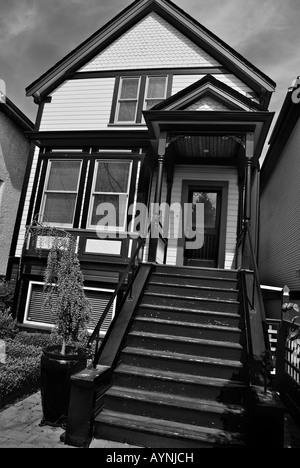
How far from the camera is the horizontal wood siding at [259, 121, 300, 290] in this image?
9.53 metres

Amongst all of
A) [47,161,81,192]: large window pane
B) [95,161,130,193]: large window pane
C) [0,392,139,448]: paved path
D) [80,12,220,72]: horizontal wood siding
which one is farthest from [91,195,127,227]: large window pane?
[0,392,139,448]: paved path

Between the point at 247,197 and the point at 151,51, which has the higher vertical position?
the point at 151,51

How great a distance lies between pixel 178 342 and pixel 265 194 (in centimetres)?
1163

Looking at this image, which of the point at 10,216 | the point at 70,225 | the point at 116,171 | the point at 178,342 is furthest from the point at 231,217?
the point at 10,216

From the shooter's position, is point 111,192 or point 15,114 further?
point 15,114

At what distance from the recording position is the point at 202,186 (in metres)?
9.64

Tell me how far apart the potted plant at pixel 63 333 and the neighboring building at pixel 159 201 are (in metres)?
0.50

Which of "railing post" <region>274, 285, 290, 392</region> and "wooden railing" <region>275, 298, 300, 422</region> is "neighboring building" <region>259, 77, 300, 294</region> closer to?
"railing post" <region>274, 285, 290, 392</region>

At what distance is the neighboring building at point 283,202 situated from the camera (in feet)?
31.0

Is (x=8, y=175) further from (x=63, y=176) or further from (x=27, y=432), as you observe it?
(x=27, y=432)

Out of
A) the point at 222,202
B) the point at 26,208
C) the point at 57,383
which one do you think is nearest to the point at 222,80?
the point at 222,202

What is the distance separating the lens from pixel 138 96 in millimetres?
10141

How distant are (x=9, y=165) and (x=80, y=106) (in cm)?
344
